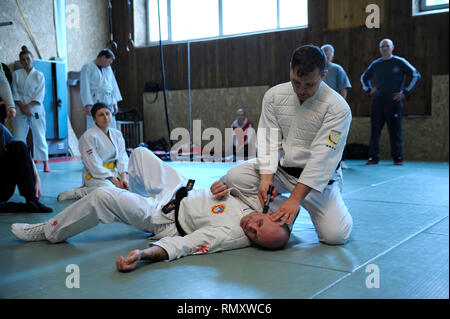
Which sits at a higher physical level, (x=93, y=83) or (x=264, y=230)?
(x=93, y=83)

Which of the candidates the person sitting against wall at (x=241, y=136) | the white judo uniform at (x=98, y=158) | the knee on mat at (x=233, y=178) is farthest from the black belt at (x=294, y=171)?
the person sitting against wall at (x=241, y=136)

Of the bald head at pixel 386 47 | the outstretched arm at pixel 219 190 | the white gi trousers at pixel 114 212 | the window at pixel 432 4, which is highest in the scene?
the window at pixel 432 4

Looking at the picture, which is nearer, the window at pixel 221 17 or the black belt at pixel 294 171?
the black belt at pixel 294 171

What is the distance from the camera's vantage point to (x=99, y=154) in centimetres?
409

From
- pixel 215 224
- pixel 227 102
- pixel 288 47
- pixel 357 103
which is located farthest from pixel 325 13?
pixel 215 224

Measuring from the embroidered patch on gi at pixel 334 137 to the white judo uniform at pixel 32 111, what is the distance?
463 centimetres

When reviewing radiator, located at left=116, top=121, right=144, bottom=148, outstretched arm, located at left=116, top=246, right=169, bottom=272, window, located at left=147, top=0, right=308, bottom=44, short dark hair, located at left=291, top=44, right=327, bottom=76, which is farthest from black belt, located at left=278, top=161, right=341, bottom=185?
radiator, located at left=116, top=121, right=144, bottom=148

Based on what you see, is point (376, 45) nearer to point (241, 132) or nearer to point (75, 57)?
point (241, 132)

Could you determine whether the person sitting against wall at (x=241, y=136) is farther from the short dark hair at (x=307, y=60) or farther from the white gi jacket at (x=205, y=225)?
the short dark hair at (x=307, y=60)

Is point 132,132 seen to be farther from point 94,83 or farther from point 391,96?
point 391,96

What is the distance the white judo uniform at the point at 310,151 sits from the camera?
2287mm

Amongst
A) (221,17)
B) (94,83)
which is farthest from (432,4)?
(94,83)

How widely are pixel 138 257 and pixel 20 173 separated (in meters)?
1.87

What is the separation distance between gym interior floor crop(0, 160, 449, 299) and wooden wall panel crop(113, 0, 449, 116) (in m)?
4.89
